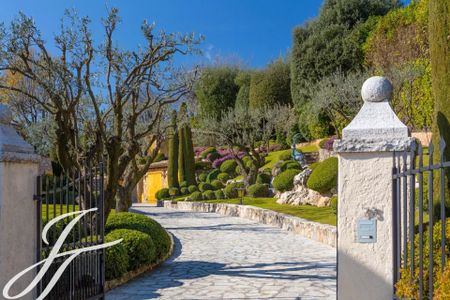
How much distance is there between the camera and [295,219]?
15.9 metres

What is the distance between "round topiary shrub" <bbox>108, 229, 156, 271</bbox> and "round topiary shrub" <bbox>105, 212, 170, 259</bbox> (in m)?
0.61

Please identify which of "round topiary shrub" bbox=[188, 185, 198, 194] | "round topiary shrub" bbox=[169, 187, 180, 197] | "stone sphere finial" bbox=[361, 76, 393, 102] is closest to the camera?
"stone sphere finial" bbox=[361, 76, 393, 102]

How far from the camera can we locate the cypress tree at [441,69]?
19.3 feet

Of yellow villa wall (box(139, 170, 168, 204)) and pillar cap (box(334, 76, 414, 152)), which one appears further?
yellow villa wall (box(139, 170, 168, 204))

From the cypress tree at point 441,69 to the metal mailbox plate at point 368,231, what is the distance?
1.57 metres

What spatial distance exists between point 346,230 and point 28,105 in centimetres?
2060

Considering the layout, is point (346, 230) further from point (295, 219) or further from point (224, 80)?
point (224, 80)

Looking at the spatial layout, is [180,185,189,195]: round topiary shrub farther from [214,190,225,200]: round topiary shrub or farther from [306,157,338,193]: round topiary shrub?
[306,157,338,193]: round topiary shrub

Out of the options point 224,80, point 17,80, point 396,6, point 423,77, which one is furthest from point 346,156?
point 224,80

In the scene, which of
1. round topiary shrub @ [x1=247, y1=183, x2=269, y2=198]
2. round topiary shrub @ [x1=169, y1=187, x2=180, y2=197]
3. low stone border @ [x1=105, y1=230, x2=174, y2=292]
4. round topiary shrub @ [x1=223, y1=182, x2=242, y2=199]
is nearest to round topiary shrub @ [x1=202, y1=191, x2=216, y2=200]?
round topiary shrub @ [x1=223, y1=182, x2=242, y2=199]

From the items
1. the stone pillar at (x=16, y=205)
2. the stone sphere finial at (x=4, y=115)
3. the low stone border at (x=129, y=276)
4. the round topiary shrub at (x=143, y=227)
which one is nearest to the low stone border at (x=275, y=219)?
the round topiary shrub at (x=143, y=227)

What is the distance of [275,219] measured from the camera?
17.8m

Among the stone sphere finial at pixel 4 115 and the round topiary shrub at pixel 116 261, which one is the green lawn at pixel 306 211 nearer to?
the round topiary shrub at pixel 116 261

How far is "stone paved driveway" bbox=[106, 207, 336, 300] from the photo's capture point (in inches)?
298
